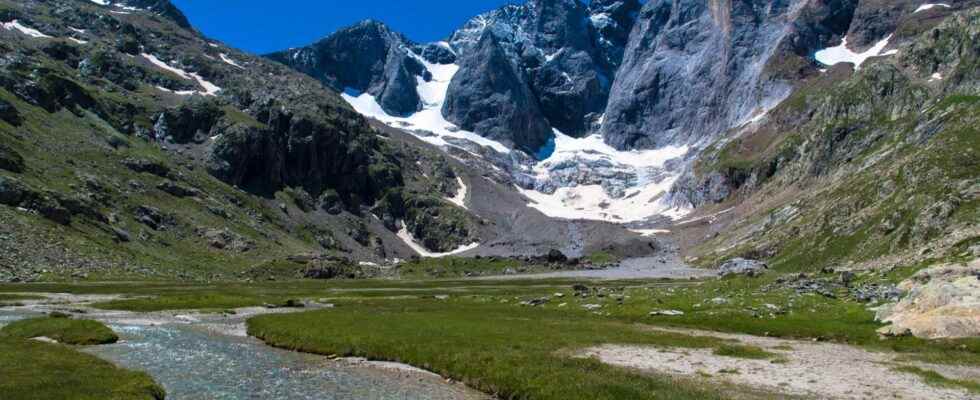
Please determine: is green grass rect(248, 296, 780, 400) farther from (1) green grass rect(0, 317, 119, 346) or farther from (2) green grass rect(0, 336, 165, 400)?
(2) green grass rect(0, 336, 165, 400)

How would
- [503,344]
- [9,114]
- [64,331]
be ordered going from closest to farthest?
1. [503,344]
2. [64,331]
3. [9,114]

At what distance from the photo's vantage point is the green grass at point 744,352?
124 ft

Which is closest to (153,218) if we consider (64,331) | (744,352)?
(64,331)

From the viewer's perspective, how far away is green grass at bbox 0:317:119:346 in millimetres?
46219

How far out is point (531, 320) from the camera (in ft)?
196

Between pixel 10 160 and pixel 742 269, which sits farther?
pixel 10 160

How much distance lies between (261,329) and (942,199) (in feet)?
373

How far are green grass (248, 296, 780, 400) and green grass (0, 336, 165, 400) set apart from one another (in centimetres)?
1377

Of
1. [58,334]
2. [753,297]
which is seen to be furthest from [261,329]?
[753,297]

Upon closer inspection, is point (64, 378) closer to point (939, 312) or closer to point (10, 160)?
point (939, 312)

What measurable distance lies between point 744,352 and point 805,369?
529 centimetres

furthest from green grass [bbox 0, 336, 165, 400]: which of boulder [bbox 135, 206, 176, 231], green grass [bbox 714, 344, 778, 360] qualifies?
boulder [bbox 135, 206, 176, 231]

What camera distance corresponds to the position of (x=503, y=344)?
42.9m

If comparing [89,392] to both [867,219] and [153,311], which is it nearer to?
[153,311]
